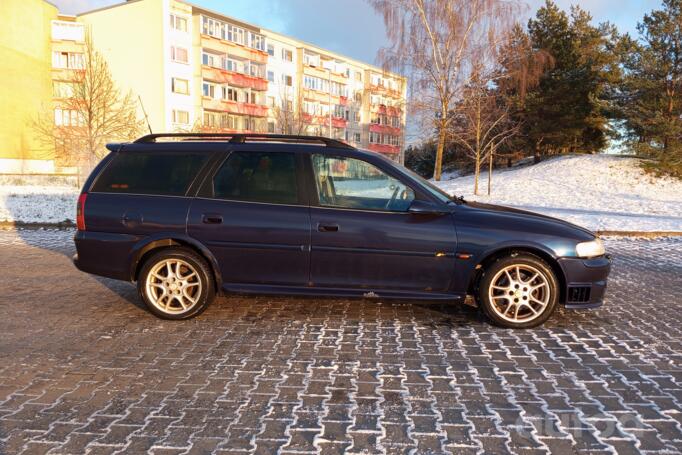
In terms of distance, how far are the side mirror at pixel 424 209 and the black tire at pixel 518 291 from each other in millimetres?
732

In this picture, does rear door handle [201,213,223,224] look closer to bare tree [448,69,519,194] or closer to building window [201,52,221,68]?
bare tree [448,69,519,194]

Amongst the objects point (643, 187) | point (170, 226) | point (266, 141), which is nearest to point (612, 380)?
point (266, 141)

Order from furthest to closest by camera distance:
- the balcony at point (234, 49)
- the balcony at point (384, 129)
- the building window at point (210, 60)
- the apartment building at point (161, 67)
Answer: the balcony at point (384, 129) < the building window at point (210, 60) < the balcony at point (234, 49) < the apartment building at point (161, 67)

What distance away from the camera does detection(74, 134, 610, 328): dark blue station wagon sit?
446cm

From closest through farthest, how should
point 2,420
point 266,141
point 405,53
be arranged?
point 2,420 < point 266,141 < point 405,53

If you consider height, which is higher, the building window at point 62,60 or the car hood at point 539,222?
the building window at point 62,60

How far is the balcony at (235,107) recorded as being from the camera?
44000 millimetres

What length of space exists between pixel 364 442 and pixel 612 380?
1992 millimetres

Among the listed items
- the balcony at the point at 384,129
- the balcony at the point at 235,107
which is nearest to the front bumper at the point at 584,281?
the balcony at the point at 235,107

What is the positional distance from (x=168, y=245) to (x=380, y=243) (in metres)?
2.10

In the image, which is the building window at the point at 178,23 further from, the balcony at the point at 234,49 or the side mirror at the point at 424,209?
the side mirror at the point at 424,209

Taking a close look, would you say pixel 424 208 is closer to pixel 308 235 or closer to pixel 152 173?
pixel 308 235

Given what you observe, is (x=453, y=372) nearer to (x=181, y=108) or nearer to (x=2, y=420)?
(x=2, y=420)

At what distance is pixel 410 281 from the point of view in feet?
14.8
